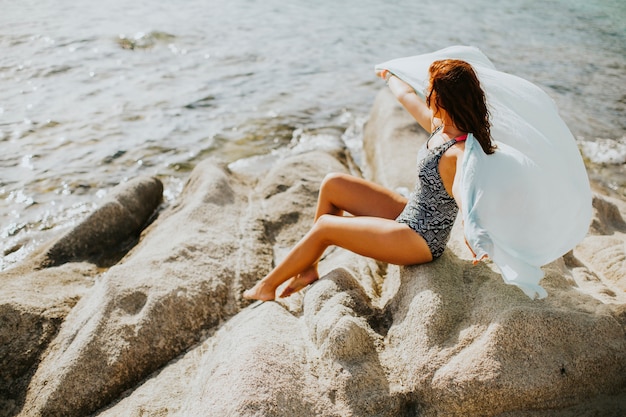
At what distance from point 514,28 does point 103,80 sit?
11.7 meters

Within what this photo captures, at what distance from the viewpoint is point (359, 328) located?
10.5ft

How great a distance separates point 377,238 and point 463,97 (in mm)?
1138

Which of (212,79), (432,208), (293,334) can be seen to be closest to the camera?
(293,334)

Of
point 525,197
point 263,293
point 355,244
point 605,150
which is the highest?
point 525,197

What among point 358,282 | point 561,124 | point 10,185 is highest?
point 561,124

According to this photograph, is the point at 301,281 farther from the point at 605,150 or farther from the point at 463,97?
the point at 605,150

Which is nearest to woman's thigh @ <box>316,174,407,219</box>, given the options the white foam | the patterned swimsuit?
the patterned swimsuit

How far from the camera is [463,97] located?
326cm

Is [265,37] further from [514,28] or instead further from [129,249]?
[129,249]

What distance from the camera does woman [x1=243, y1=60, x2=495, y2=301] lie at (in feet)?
10.7

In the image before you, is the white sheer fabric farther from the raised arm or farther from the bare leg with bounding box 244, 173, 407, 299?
the bare leg with bounding box 244, 173, 407, 299

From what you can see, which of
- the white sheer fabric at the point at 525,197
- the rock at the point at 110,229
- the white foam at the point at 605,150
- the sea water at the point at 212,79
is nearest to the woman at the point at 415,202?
the white sheer fabric at the point at 525,197

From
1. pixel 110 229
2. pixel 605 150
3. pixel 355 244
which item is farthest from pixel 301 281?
pixel 605 150

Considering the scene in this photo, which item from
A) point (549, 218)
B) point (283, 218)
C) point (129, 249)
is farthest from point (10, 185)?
point (549, 218)
